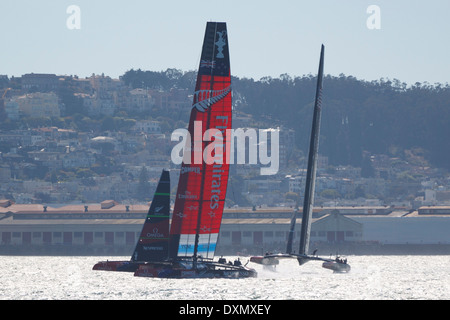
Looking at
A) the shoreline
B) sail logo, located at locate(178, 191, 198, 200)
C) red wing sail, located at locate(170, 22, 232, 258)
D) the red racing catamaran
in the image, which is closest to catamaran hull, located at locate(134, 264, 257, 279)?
the red racing catamaran

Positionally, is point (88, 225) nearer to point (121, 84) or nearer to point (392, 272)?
point (392, 272)

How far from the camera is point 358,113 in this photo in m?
168

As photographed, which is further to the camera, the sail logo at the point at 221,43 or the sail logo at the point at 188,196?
the sail logo at the point at 188,196

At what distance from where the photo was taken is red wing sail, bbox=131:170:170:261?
37.8 m

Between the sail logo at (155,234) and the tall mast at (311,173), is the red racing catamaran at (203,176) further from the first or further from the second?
the tall mast at (311,173)

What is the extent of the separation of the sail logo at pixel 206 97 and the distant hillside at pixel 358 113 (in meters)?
116

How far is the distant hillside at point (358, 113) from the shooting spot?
525ft

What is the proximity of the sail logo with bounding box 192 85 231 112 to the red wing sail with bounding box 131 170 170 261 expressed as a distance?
2.33 metres

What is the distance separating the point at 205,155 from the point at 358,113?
131 meters

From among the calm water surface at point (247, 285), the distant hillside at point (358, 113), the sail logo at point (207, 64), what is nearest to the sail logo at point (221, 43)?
the sail logo at point (207, 64)

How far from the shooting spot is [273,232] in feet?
244

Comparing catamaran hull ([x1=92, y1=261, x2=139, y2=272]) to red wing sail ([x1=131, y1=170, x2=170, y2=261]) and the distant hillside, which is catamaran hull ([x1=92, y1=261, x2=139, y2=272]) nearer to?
red wing sail ([x1=131, y1=170, x2=170, y2=261])

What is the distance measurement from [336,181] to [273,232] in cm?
6237

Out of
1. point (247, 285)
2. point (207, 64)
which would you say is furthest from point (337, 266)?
point (207, 64)
